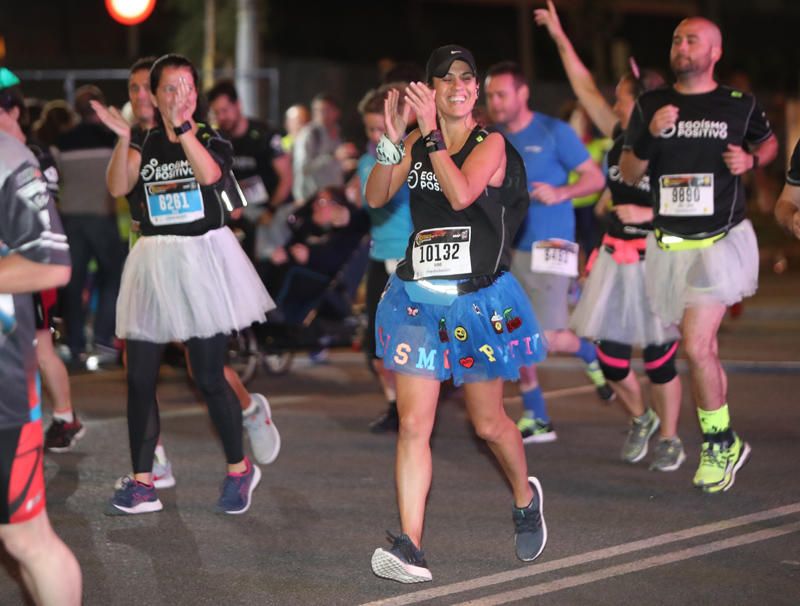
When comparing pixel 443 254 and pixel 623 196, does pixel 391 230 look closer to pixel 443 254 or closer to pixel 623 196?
pixel 623 196

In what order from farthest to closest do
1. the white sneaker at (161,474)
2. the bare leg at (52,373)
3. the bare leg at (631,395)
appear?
the bare leg at (52,373) → the bare leg at (631,395) → the white sneaker at (161,474)

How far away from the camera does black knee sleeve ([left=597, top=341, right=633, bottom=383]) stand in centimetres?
813

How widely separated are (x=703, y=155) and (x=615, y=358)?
1387 mm

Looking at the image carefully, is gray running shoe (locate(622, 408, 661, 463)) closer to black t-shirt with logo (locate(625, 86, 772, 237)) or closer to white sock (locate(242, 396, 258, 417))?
black t-shirt with logo (locate(625, 86, 772, 237))

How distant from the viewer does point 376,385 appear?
448 inches

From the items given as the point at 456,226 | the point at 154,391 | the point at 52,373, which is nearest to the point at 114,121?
the point at 154,391

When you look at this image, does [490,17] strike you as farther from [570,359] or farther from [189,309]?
[189,309]

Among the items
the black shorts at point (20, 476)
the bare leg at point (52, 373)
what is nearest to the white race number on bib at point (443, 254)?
the black shorts at point (20, 476)

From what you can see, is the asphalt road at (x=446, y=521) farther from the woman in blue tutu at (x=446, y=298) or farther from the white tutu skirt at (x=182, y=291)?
the white tutu skirt at (x=182, y=291)

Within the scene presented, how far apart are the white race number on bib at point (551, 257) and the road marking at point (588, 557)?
2.36m

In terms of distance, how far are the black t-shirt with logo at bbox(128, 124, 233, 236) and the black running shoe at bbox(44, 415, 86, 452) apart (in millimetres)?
2182

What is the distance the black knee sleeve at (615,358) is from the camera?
813 cm

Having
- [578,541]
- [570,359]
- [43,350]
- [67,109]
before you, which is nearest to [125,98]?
[67,109]

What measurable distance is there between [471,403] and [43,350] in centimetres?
352
